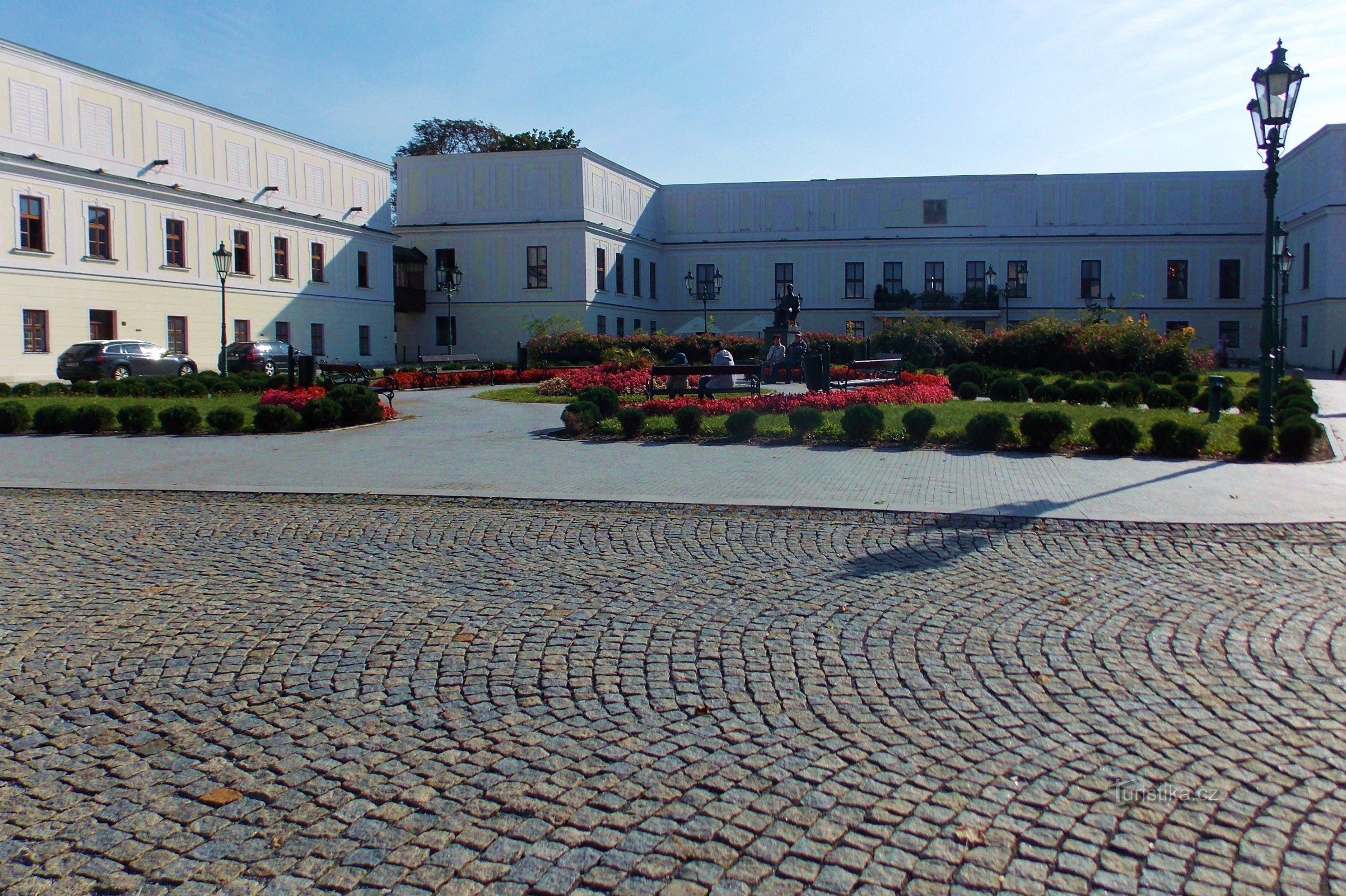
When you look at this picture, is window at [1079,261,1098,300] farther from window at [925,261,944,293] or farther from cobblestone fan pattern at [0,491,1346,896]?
cobblestone fan pattern at [0,491,1346,896]

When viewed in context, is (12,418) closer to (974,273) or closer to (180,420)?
(180,420)

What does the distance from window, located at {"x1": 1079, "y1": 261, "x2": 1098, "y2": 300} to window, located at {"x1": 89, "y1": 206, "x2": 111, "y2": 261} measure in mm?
50060

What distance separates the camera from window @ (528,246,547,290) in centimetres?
5675

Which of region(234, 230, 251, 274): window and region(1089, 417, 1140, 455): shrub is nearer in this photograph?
region(1089, 417, 1140, 455): shrub

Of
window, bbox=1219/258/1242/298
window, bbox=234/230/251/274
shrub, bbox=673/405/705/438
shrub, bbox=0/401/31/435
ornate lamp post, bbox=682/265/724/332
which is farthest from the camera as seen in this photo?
ornate lamp post, bbox=682/265/724/332

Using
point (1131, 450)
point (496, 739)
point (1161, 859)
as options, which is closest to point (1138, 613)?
point (1161, 859)

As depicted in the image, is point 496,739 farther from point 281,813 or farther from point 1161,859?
point 1161,859

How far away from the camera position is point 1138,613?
19.7 feet

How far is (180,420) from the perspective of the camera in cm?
1681

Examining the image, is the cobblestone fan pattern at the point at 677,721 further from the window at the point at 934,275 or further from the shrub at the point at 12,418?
the window at the point at 934,275

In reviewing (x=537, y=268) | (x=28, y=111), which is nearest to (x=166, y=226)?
(x=28, y=111)

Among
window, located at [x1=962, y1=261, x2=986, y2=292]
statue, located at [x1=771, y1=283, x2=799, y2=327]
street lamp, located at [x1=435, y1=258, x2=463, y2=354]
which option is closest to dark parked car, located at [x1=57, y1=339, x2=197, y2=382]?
statue, located at [x1=771, y1=283, x2=799, y2=327]

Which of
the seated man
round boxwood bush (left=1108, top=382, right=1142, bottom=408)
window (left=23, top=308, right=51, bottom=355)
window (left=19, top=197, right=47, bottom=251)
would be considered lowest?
round boxwood bush (left=1108, top=382, right=1142, bottom=408)

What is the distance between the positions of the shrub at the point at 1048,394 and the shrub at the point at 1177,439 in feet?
27.6
